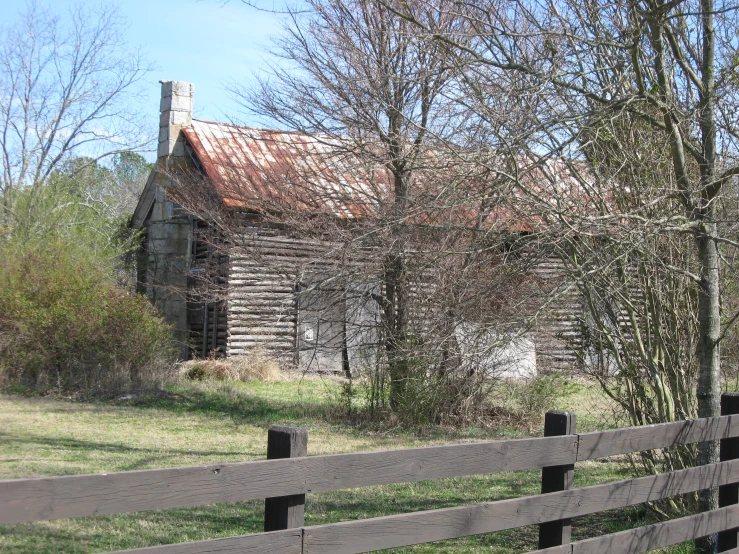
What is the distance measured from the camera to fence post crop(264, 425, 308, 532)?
9.99 feet

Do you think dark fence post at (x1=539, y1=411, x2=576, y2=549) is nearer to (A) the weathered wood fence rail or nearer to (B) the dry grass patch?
(A) the weathered wood fence rail

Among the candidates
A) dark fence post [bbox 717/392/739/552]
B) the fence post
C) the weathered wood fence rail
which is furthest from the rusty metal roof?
the fence post

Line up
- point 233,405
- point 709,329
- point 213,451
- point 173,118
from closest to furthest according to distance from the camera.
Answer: point 709,329, point 213,451, point 233,405, point 173,118

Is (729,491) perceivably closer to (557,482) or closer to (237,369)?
(557,482)

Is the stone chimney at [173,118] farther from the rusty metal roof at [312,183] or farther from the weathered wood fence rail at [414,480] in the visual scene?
the weathered wood fence rail at [414,480]

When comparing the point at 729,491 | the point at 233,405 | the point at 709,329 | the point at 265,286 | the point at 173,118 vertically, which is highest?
the point at 173,118

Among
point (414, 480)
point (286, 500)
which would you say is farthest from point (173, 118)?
point (286, 500)

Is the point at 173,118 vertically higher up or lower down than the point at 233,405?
higher up

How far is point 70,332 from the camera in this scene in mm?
14695

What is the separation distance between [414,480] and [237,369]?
46.3 feet

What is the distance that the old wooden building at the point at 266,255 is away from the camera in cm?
1187

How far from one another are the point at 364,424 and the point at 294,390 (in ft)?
13.2

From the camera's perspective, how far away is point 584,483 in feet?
27.8

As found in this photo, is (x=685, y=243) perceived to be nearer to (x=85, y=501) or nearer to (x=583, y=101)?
(x=583, y=101)
